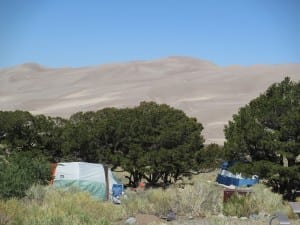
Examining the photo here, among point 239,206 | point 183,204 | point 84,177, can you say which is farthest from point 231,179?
point 183,204

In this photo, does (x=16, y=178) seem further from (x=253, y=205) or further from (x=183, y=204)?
(x=253, y=205)

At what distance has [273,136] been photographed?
1020 inches

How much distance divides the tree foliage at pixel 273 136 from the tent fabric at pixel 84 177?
7193 millimetres

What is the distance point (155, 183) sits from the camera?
3797 centimetres

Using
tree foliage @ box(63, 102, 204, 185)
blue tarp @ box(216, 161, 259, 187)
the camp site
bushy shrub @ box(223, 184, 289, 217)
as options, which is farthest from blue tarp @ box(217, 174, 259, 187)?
bushy shrub @ box(223, 184, 289, 217)

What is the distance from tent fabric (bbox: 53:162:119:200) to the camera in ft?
98.4

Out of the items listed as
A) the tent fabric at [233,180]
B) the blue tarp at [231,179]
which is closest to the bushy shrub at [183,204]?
the blue tarp at [231,179]

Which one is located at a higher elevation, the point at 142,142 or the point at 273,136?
the point at 273,136

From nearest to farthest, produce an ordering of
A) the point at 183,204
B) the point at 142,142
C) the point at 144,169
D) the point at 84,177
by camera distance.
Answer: the point at 183,204 < the point at 84,177 < the point at 144,169 < the point at 142,142

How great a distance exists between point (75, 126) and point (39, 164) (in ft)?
52.3

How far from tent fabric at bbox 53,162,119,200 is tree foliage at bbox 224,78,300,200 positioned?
7193 millimetres

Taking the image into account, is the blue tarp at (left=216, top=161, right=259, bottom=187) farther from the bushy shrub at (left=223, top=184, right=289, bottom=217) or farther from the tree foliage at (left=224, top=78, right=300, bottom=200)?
the bushy shrub at (left=223, top=184, right=289, bottom=217)

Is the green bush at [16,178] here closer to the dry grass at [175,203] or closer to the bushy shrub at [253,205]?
the dry grass at [175,203]

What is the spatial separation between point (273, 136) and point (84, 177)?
1017 centimetres
